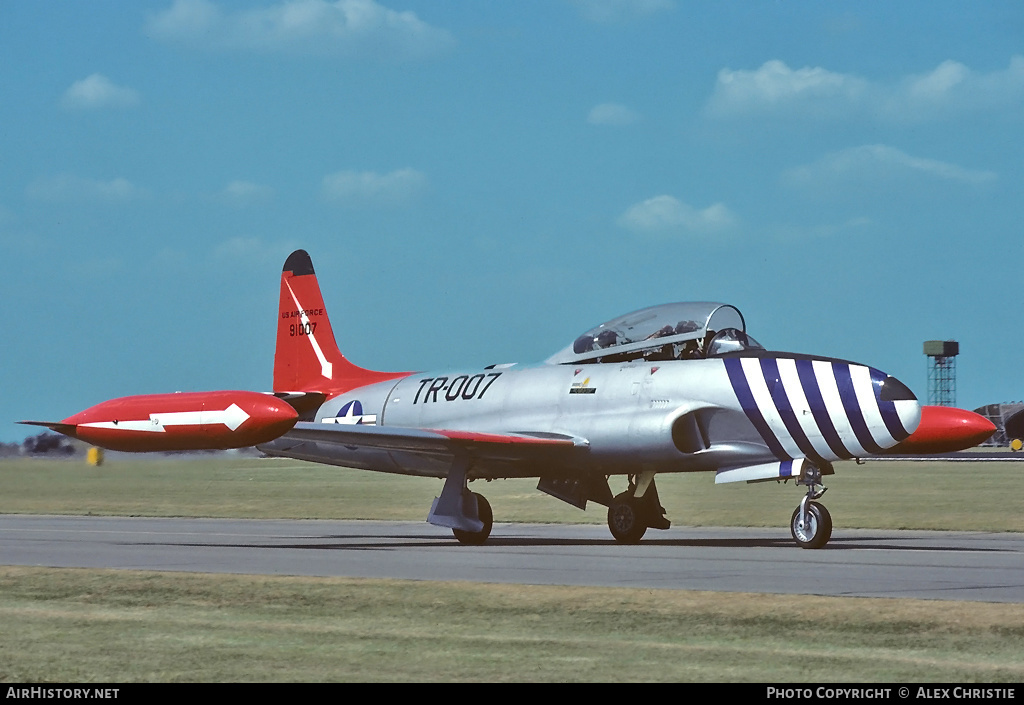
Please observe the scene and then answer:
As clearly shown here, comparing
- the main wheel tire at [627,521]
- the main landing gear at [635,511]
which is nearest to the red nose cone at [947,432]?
the main landing gear at [635,511]

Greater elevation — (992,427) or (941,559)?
(992,427)

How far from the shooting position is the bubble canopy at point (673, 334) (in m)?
21.6

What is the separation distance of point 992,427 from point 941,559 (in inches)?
173

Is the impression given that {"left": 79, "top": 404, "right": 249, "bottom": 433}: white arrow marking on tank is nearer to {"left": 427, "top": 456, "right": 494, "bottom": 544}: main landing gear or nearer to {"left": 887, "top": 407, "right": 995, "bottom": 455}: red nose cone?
{"left": 427, "top": 456, "right": 494, "bottom": 544}: main landing gear

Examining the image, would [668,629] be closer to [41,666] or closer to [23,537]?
[41,666]

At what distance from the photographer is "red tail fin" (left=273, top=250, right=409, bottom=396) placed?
2847 centimetres

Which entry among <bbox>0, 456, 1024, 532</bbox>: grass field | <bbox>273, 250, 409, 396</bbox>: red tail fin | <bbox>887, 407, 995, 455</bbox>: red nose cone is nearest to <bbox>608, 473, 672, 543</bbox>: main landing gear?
<bbox>887, 407, 995, 455</bbox>: red nose cone

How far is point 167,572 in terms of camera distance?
16312 millimetres

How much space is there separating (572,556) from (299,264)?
511 inches

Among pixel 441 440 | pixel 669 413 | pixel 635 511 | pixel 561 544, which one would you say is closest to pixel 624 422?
pixel 669 413

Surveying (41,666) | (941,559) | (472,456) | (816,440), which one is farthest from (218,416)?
(41,666)

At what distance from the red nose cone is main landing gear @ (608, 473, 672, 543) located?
395 centimetres

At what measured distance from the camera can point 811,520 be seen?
65.9 feet

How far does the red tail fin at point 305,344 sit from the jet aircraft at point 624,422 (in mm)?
3156
